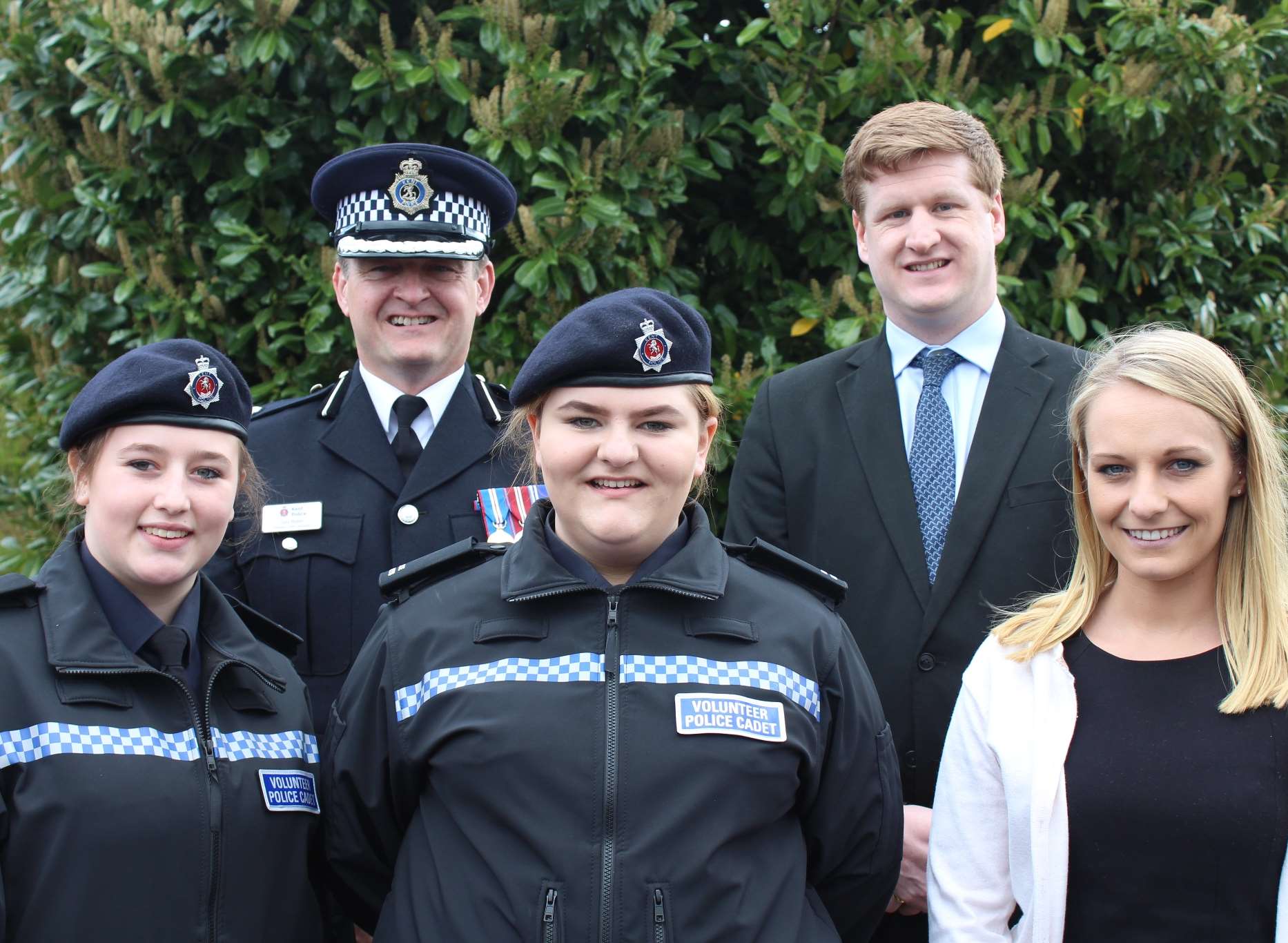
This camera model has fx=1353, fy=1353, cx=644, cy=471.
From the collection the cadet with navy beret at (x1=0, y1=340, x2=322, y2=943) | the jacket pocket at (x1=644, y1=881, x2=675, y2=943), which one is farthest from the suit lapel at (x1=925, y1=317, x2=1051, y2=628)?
the cadet with navy beret at (x1=0, y1=340, x2=322, y2=943)

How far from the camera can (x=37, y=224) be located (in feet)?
14.0

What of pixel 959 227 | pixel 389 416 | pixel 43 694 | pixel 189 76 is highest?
pixel 189 76

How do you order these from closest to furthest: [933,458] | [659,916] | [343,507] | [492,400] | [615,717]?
[659,916]
[615,717]
[933,458]
[343,507]
[492,400]

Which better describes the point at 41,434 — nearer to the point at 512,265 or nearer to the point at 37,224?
the point at 37,224

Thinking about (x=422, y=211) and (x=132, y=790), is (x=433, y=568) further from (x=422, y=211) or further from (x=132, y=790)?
(x=422, y=211)

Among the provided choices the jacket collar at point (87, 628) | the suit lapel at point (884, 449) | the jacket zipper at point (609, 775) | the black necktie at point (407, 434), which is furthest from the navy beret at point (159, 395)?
the suit lapel at point (884, 449)

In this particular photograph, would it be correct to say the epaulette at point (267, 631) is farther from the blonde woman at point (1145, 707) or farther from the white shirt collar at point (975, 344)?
the white shirt collar at point (975, 344)

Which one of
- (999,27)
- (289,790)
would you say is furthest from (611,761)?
(999,27)

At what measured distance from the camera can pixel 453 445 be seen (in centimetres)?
328

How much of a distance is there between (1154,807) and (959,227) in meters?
1.38

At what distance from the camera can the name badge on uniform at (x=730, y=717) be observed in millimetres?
2271

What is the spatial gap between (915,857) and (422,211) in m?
1.86

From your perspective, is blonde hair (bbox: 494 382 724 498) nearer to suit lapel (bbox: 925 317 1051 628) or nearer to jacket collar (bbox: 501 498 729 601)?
jacket collar (bbox: 501 498 729 601)

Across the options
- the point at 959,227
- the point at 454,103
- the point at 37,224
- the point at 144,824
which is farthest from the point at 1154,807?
the point at 37,224
